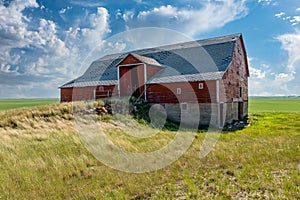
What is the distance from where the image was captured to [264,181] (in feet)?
18.6

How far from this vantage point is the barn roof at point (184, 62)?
1827 cm

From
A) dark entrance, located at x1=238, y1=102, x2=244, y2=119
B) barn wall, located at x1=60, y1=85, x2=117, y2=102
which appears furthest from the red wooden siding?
barn wall, located at x1=60, y1=85, x2=117, y2=102

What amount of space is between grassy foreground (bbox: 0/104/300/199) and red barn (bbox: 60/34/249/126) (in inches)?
305

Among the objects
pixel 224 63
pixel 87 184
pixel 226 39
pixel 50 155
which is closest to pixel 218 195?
pixel 87 184

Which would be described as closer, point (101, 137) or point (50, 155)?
point (50, 155)

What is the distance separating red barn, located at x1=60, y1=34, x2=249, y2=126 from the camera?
1722 cm

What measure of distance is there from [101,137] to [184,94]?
9.25 metres

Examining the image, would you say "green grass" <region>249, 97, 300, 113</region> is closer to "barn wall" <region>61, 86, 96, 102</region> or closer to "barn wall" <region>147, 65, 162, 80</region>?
"barn wall" <region>147, 65, 162, 80</region>

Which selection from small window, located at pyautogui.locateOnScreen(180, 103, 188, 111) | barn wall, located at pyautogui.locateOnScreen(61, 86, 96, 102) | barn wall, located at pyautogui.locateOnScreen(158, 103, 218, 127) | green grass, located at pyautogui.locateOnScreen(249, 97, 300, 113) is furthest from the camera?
green grass, located at pyautogui.locateOnScreen(249, 97, 300, 113)

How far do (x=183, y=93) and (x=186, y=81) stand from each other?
100cm

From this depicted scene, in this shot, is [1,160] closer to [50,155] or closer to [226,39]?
[50,155]

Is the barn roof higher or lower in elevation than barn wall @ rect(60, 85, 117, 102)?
higher

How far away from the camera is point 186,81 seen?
17.7 meters

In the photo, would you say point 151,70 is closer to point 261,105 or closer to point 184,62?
point 184,62
